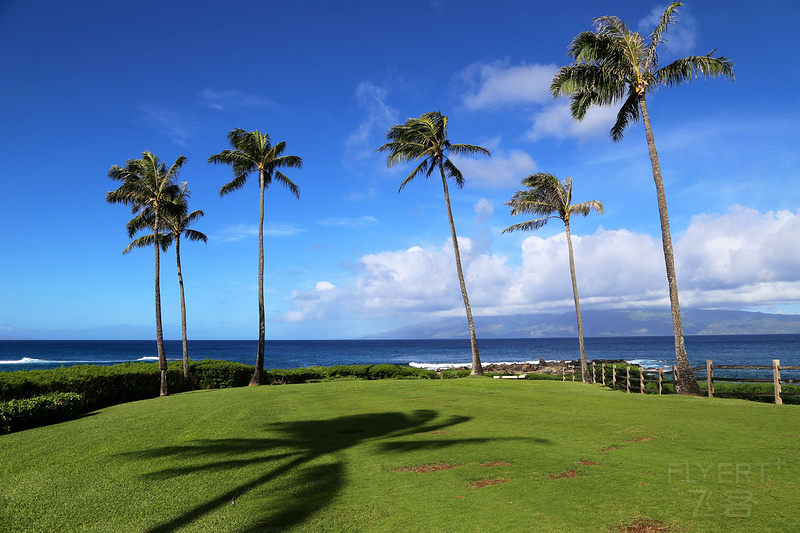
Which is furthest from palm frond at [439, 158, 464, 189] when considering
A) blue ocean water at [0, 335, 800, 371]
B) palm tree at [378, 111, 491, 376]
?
blue ocean water at [0, 335, 800, 371]

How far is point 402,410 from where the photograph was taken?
13.7 meters

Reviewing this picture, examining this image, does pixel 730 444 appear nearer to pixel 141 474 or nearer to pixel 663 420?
pixel 663 420

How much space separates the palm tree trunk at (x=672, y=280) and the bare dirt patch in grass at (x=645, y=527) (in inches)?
570

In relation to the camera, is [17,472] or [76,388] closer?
[17,472]

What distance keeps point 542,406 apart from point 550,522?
961cm

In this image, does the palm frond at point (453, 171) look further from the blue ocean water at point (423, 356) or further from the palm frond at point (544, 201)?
the blue ocean water at point (423, 356)

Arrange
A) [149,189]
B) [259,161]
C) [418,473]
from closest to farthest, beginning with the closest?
[418,473], [149,189], [259,161]

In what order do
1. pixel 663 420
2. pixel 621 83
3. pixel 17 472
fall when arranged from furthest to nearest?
1. pixel 621 83
2. pixel 663 420
3. pixel 17 472

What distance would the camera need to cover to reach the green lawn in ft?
16.9

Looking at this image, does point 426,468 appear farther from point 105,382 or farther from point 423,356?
point 423,356

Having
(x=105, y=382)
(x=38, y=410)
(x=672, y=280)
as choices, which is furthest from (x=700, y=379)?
(x=105, y=382)

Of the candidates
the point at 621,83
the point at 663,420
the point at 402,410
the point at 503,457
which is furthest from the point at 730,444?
the point at 621,83

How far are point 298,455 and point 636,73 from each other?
66.9 ft

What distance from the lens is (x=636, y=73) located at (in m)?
19.5
